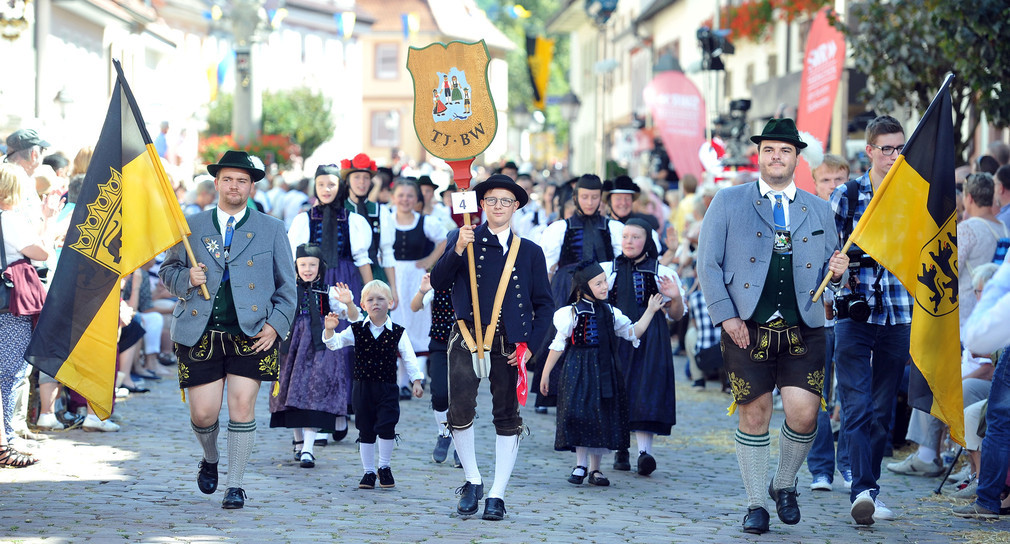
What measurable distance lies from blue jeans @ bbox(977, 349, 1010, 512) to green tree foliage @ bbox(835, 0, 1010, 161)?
4858mm

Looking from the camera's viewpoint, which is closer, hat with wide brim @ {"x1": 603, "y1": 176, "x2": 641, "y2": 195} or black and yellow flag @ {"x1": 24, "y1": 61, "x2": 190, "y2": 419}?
black and yellow flag @ {"x1": 24, "y1": 61, "x2": 190, "y2": 419}

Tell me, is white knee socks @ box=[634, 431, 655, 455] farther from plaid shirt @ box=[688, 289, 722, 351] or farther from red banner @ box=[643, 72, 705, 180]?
red banner @ box=[643, 72, 705, 180]

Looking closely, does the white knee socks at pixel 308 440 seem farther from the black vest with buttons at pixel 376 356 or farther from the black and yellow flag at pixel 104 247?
the black and yellow flag at pixel 104 247

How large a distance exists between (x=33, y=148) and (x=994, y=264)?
20.8 feet

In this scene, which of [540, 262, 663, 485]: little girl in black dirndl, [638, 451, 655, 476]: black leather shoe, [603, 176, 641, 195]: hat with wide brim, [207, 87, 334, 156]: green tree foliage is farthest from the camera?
[207, 87, 334, 156]: green tree foliage

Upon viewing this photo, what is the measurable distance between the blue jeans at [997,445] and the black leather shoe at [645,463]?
82.9 inches

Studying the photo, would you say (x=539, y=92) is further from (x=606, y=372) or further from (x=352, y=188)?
(x=606, y=372)

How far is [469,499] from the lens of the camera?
7020 millimetres

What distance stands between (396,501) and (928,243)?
3.16m

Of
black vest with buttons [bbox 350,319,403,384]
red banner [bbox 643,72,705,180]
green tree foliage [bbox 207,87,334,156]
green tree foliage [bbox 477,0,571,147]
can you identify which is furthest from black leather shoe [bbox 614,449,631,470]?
green tree foliage [bbox 477,0,571,147]

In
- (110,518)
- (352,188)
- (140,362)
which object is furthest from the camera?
(140,362)

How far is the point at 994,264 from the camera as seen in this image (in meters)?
8.15

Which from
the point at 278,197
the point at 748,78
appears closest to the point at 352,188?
the point at 278,197

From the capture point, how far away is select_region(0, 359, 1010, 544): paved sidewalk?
257 inches
